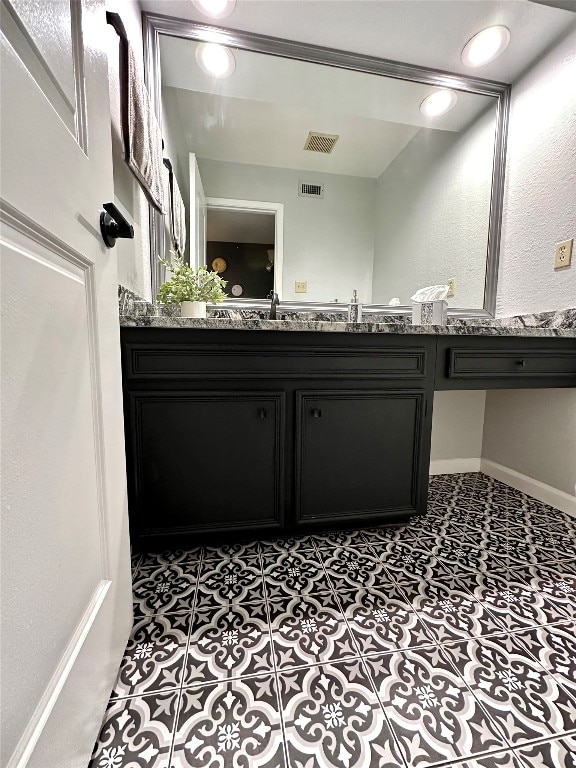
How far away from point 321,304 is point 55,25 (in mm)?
1358

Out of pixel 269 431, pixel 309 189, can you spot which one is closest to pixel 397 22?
pixel 309 189

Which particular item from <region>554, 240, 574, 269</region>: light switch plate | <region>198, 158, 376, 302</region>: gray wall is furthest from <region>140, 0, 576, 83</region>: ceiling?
<region>554, 240, 574, 269</region>: light switch plate

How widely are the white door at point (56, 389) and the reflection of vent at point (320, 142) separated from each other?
4.06ft

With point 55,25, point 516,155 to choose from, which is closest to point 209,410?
point 55,25

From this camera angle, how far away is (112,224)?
0.63 metres

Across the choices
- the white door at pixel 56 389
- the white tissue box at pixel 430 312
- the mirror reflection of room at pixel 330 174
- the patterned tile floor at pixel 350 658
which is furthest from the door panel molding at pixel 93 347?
the white tissue box at pixel 430 312

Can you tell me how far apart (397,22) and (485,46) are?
457mm

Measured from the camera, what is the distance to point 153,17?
1360 mm

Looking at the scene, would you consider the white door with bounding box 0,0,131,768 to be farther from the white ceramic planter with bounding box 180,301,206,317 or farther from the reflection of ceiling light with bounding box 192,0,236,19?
the reflection of ceiling light with bounding box 192,0,236,19

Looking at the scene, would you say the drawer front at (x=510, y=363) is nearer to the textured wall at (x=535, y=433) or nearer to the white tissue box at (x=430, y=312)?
the textured wall at (x=535, y=433)

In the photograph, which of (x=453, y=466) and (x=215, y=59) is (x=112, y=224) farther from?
(x=453, y=466)

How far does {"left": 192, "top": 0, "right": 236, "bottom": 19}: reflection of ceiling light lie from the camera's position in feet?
4.32

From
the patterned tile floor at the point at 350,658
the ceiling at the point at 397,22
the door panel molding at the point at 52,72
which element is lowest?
the patterned tile floor at the point at 350,658

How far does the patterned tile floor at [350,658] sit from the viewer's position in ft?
1.91
